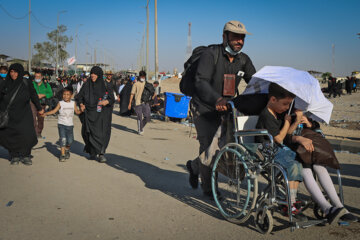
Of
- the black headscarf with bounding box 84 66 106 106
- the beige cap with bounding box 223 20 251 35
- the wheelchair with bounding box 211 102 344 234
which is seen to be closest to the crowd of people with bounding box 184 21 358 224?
the beige cap with bounding box 223 20 251 35

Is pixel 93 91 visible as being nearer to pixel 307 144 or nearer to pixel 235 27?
pixel 235 27

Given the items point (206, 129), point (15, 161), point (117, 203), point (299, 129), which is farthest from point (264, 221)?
point (15, 161)

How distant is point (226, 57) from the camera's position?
4.91 m

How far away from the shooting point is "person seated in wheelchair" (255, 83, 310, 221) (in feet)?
12.4

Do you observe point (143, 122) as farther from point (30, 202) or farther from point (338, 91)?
point (338, 91)

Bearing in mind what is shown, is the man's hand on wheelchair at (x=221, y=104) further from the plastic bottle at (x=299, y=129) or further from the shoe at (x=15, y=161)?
the shoe at (x=15, y=161)

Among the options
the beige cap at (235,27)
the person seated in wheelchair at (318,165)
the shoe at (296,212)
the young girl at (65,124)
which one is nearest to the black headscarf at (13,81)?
the young girl at (65,124)

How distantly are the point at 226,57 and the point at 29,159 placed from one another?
433cm

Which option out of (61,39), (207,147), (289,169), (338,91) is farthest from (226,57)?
(61,39)

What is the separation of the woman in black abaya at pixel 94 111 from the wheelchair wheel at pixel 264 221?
190 inches

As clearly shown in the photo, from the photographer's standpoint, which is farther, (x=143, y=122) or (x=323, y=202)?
(x=143, y=122)

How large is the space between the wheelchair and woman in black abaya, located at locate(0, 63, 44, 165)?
14.4ft

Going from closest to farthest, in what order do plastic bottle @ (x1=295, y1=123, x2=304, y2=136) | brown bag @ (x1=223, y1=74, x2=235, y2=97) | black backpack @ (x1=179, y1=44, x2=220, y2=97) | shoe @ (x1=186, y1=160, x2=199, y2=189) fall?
plastic bottle @ (x1=295, y1=123, x2=304, y2=136) < brown bag @ (x1=223, y1=74, x2=235, y2=97) < black backpack @ (x1=179, y1=44, x2=220, y2=97) < shoe @ (x1=186, y1=160, x2=199, y2=189)

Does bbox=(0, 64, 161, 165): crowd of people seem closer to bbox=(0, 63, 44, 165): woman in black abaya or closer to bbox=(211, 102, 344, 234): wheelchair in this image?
bbox=(0, 63, 44, 165): woman in black abaya
